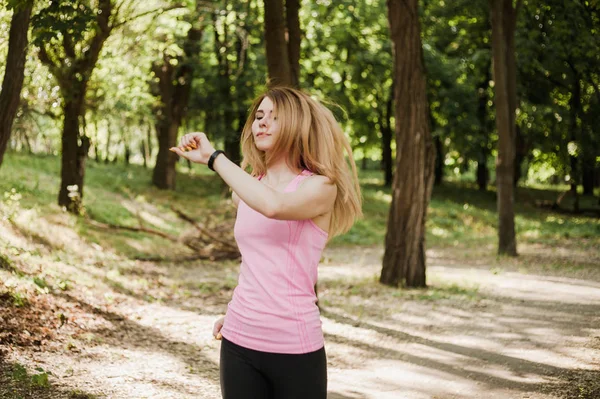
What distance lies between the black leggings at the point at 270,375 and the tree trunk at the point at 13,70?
23.7 ft

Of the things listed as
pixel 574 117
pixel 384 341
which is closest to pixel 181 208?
pixel 574 117

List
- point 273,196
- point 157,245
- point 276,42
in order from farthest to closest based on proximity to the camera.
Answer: point 157,245, point 276,42, point 273,196

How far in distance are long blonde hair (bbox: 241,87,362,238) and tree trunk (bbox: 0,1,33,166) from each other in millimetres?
6792

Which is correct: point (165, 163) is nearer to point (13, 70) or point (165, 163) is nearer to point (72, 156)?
point (72, 156)

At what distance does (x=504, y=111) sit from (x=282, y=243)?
14.8m

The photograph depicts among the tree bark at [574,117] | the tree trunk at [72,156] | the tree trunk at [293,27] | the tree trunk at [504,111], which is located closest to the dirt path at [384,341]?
the tree trunk at [504,111]

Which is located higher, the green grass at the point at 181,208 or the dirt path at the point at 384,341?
the green grass at the point at 181,208

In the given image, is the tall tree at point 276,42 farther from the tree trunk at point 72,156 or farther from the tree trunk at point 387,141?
the tree trunk at point 387,141

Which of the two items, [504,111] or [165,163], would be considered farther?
[165,163]

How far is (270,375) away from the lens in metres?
2.68

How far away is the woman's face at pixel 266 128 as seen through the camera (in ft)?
9.47

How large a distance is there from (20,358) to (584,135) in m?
19.6

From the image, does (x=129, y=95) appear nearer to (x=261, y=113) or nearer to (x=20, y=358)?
(x=20, y=358)

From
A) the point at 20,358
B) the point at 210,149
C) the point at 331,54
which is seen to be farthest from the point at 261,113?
the point at 331,54
